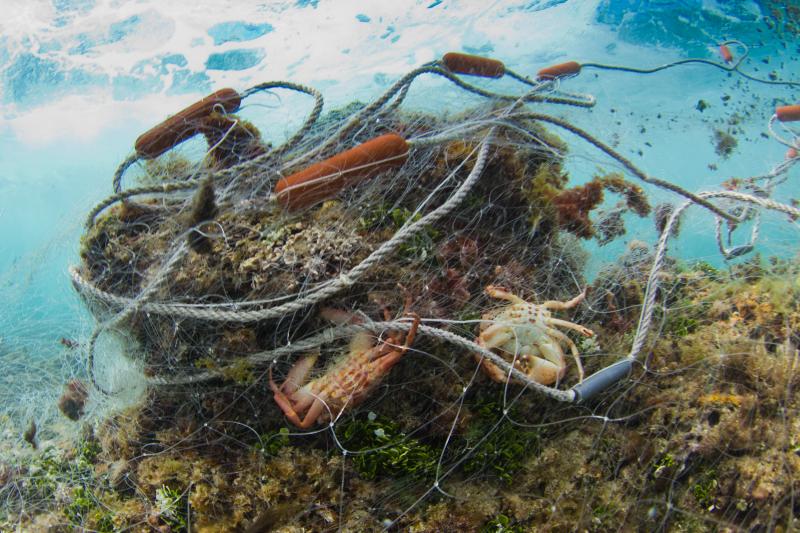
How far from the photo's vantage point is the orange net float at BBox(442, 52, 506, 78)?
3.97 meters

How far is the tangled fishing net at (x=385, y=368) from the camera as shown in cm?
280

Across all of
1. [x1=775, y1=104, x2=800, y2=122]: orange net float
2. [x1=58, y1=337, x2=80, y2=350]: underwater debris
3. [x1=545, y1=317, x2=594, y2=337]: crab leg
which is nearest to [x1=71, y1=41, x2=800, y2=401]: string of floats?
[x1=545, y1=317, x2=594, y2=337]: crab leg

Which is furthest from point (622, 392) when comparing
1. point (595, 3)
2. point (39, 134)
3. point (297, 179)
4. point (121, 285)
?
point (39, 134)

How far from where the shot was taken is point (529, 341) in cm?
311

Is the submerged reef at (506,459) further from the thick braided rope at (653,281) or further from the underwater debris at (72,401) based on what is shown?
the underwater debris at (72,401)

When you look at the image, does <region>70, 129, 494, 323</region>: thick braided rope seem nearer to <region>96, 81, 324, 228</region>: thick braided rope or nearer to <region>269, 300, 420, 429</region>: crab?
<region>269, 300, 420, 429</region>: crab

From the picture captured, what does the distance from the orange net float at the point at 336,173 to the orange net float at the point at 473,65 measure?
1520mm

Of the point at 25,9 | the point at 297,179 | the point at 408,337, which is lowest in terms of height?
the point at 408,337

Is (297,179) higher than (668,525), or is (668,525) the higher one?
(297,179)

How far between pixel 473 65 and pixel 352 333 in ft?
9.59

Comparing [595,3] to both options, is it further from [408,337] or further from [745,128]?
[408,337]

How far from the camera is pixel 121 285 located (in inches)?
128

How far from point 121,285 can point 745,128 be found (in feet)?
46.3

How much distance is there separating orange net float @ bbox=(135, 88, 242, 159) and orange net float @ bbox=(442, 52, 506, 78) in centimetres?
201
